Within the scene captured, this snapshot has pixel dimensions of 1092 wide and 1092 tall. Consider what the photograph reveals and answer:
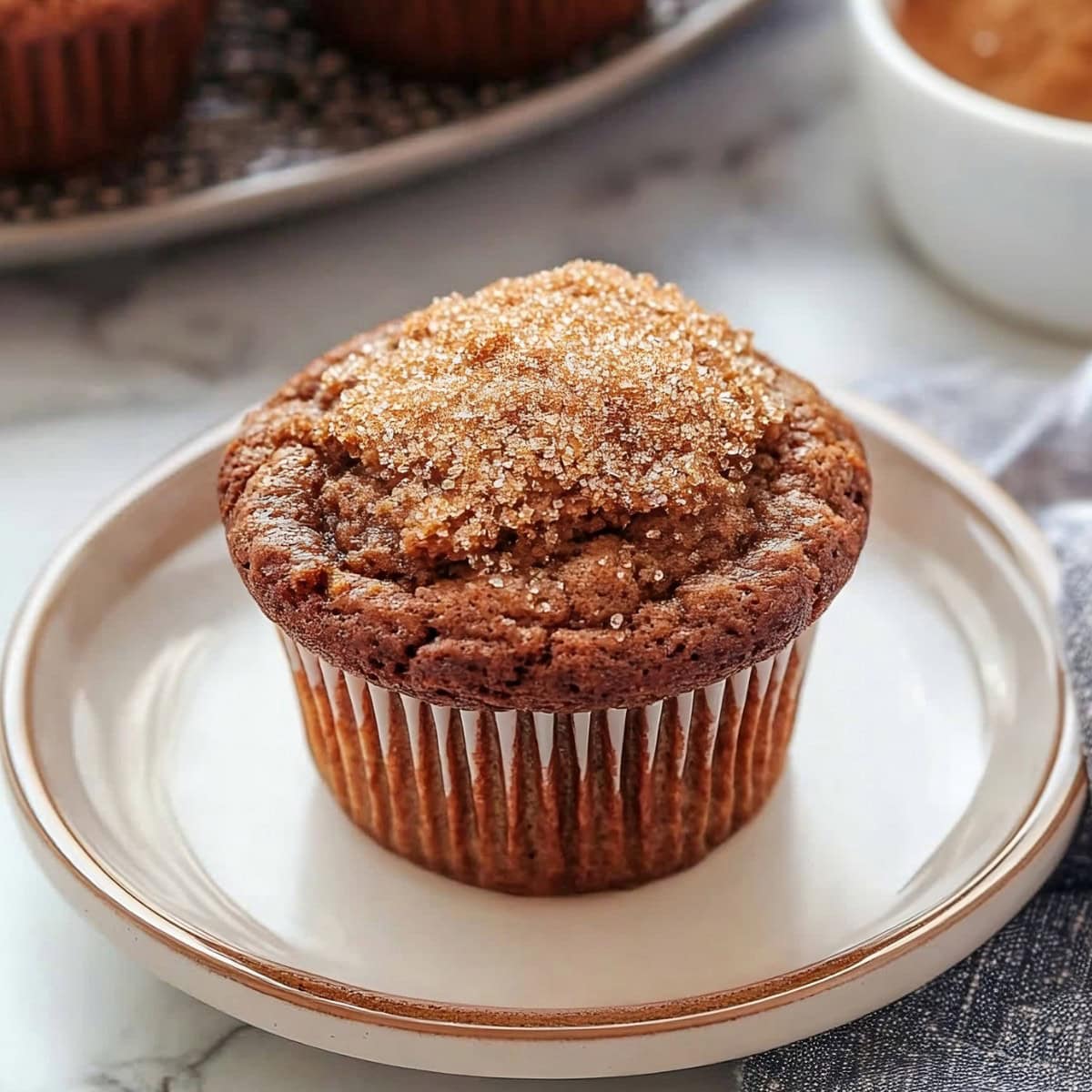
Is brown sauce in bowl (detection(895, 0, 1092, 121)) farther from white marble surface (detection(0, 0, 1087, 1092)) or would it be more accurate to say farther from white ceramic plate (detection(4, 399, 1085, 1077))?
white ceramic plate (detection(4, 399, 1085, 1077))

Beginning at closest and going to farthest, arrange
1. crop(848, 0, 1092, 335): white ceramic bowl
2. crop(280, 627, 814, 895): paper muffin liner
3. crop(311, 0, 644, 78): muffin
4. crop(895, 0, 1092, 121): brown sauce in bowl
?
crop(280, 627, 814, 895): paper muffin liner < crop(848, 0, 1092, 335): white ceramic bowl < crop(895, 0, 1092, 121): brown sauce in bowl < crop(311, 0, 644, 78): muffin

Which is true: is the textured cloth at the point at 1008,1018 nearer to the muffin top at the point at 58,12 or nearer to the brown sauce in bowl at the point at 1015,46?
the brown sauce in bowl at the point at 1015,46

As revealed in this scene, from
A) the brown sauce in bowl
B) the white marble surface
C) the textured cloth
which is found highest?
the brown sauce in bowl

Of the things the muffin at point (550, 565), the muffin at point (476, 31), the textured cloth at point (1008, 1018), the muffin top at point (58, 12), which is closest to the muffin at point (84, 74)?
the muffin top at point (58, 12)

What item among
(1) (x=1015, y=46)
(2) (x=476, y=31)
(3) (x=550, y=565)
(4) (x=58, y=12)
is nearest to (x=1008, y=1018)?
(3) (x=550, y=565)

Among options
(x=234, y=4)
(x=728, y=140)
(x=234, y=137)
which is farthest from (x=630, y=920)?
(x=234, y=4)

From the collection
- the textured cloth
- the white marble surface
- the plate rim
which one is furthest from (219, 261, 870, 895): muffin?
the plate rim
